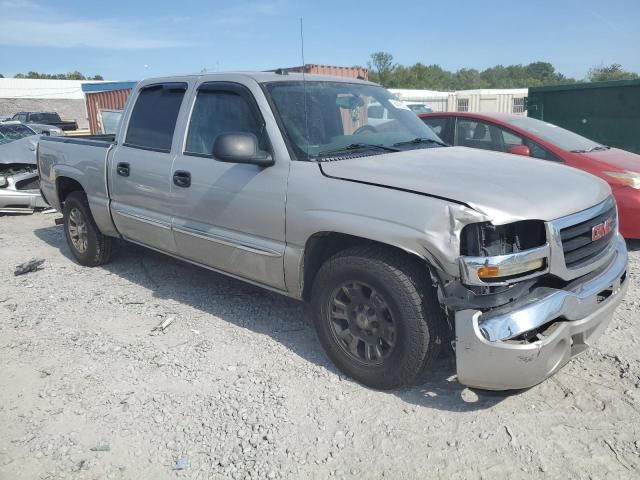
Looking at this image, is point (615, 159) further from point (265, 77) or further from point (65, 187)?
point (65, 187)

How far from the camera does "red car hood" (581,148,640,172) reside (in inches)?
234

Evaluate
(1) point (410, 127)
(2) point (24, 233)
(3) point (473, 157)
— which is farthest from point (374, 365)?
(2) point (24, 233)

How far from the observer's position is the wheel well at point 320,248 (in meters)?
3.33

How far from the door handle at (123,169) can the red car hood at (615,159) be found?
187 inches

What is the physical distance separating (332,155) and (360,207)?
604 millimetres

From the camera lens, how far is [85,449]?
2.88 m

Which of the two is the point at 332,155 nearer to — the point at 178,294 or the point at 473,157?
the point at 473,157

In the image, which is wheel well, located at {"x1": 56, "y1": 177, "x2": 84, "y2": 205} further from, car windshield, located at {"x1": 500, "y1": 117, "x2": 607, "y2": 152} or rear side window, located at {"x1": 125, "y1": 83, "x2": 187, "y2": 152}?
car windshield, located at {"x1": 500, "y1": 117, "x2": 607, "y2": 152}

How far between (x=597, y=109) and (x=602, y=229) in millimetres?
7199

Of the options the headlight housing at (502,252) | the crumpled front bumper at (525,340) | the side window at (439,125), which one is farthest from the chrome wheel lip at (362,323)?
the side window at (439,125)

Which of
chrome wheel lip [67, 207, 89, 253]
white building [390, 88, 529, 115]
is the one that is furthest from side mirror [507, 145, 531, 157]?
white building [390, 88, 529, 115]

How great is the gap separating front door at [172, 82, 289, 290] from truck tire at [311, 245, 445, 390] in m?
0.48

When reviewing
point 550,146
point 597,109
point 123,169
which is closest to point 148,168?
point 123,169

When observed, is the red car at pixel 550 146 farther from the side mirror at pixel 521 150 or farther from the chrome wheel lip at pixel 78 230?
the chrome wheel lip at pixel 78 230
